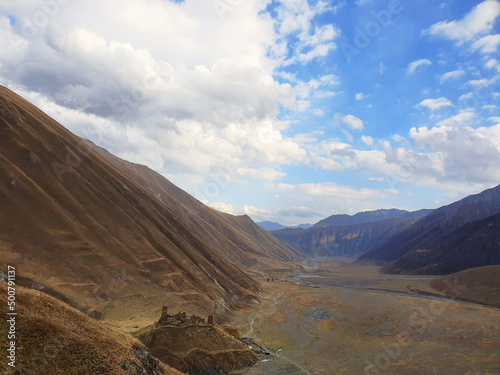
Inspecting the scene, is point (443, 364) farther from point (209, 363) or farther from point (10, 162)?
point (10, 162)

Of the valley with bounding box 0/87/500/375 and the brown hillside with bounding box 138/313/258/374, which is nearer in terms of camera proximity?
the valley with bounding box 0/87/500/375

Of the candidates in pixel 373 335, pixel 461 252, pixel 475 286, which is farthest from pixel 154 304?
pixel 461 252

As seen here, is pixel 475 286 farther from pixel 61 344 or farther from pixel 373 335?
pixel 61 344

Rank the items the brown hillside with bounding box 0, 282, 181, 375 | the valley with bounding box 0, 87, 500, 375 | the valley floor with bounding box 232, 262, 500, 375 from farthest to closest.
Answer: the valley floor with bounding box 232, 262, 500, 375 < the valley with bounding box 0, 87, 500, 375 < the brown hillside with bounding box 0, 282, 181, 375

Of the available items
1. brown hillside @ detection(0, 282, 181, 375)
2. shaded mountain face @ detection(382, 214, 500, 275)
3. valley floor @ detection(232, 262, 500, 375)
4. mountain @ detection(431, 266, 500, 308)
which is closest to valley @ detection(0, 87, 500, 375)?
brown hillside @ detection(0, 282, 181, 375)

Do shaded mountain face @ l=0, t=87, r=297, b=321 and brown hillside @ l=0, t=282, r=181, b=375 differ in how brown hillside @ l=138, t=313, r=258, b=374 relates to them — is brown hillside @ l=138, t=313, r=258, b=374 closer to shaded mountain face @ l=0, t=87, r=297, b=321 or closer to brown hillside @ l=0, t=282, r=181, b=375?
shaded mountain face @ l=0, t=87, r=297, b=321

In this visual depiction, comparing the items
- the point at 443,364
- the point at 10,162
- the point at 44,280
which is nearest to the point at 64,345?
the point at 44,280
